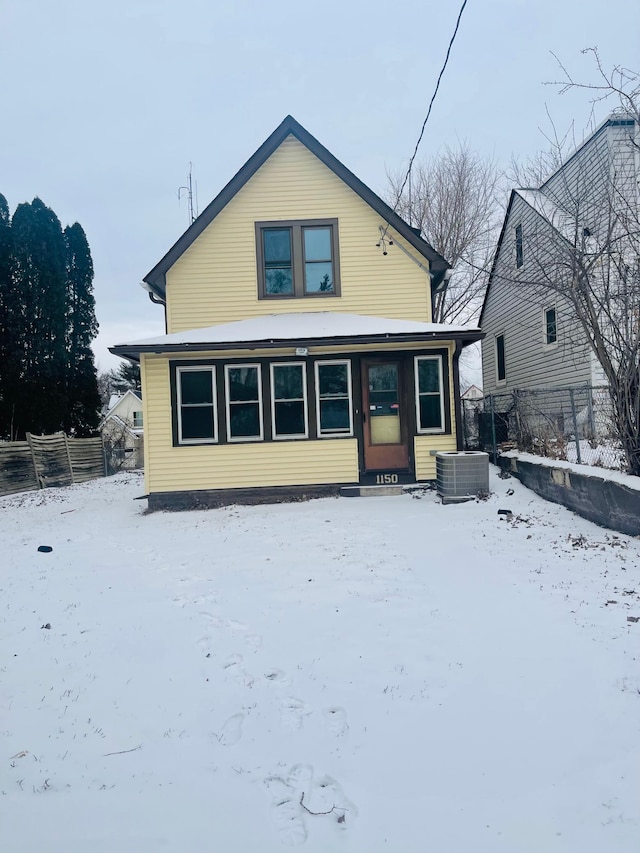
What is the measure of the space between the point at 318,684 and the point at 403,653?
2.33 feet

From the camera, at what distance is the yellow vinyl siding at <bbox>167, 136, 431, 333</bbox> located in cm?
1197

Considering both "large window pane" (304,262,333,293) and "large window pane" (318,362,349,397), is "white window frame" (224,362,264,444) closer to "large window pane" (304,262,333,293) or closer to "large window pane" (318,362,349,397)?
"large window pane" (318,362,349,397)

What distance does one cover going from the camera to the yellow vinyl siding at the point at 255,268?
1197 centimetres

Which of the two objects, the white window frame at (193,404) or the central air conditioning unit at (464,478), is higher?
the white window frame at (193,404)

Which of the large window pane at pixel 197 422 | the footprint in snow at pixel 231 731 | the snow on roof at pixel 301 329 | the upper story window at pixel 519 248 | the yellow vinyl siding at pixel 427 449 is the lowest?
the footprint in snow at pixel 231 731

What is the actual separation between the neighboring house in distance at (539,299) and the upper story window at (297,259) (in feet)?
13.1

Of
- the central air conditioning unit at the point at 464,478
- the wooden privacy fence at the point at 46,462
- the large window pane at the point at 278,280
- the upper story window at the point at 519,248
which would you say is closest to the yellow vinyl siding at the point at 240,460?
the central air conditioning unit at the point at 464,478

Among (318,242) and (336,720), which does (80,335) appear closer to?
(318,242)

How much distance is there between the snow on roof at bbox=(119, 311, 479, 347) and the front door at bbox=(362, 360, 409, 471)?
840mm

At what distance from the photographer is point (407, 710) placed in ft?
11.0

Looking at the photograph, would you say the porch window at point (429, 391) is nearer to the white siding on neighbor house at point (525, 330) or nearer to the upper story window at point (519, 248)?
the white siding on neighbor house at point (525, 330)

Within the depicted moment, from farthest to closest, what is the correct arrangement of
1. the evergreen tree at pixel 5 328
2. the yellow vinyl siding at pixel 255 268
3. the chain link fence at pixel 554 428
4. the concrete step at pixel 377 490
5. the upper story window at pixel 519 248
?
the evergreen tree at pixel 5 328, the upper story window at pixel 519 248, the yellow vinyl siding at pixel 255 268, the concrete step at pixel 377 490, the chain link fence at pixel 554 428

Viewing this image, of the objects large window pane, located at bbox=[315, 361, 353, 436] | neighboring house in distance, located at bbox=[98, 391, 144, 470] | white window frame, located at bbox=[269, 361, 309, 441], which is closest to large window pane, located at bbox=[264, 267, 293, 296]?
white window frame, located at bbox=[269, 361, 309, 441]

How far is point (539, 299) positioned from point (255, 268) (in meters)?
9.75
